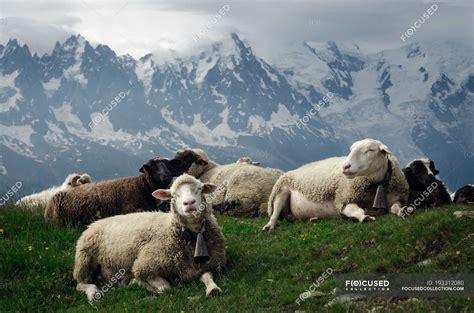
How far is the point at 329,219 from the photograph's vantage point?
680 inches

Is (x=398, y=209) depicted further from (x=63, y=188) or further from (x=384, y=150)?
(x=63, y=188)

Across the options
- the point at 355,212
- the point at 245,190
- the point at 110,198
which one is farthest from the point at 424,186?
the point at 110,198

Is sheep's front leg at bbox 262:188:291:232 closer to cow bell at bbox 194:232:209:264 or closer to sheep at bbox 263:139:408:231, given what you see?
sheep at bbox 263:139:408:231

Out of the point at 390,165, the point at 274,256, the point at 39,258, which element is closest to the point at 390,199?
the point at 390,165

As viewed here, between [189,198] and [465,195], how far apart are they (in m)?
9.43

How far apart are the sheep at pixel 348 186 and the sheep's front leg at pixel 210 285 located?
165 inches

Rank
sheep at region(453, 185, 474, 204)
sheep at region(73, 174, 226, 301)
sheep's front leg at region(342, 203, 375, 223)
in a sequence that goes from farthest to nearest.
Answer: sheep at region(453, 185, 474, 204) < sheep's front leg at region(342, 203, 375, 223) < sheep at region(73, 174, 226, 301)

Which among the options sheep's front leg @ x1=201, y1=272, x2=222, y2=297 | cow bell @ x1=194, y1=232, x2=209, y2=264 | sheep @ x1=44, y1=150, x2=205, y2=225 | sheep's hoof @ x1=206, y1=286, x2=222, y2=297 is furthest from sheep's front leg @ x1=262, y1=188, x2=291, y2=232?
sheep's hoof @ x1=206, y1=286, x2=222, y2=297

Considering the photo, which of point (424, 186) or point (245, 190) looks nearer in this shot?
point (424, 186)

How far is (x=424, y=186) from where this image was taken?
60.7ft

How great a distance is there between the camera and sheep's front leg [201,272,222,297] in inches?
478

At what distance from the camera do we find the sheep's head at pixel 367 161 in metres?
16.5

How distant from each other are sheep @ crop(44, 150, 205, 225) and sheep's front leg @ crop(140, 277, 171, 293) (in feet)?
20.2

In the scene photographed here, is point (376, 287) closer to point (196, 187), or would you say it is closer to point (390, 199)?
point (196, 187)
